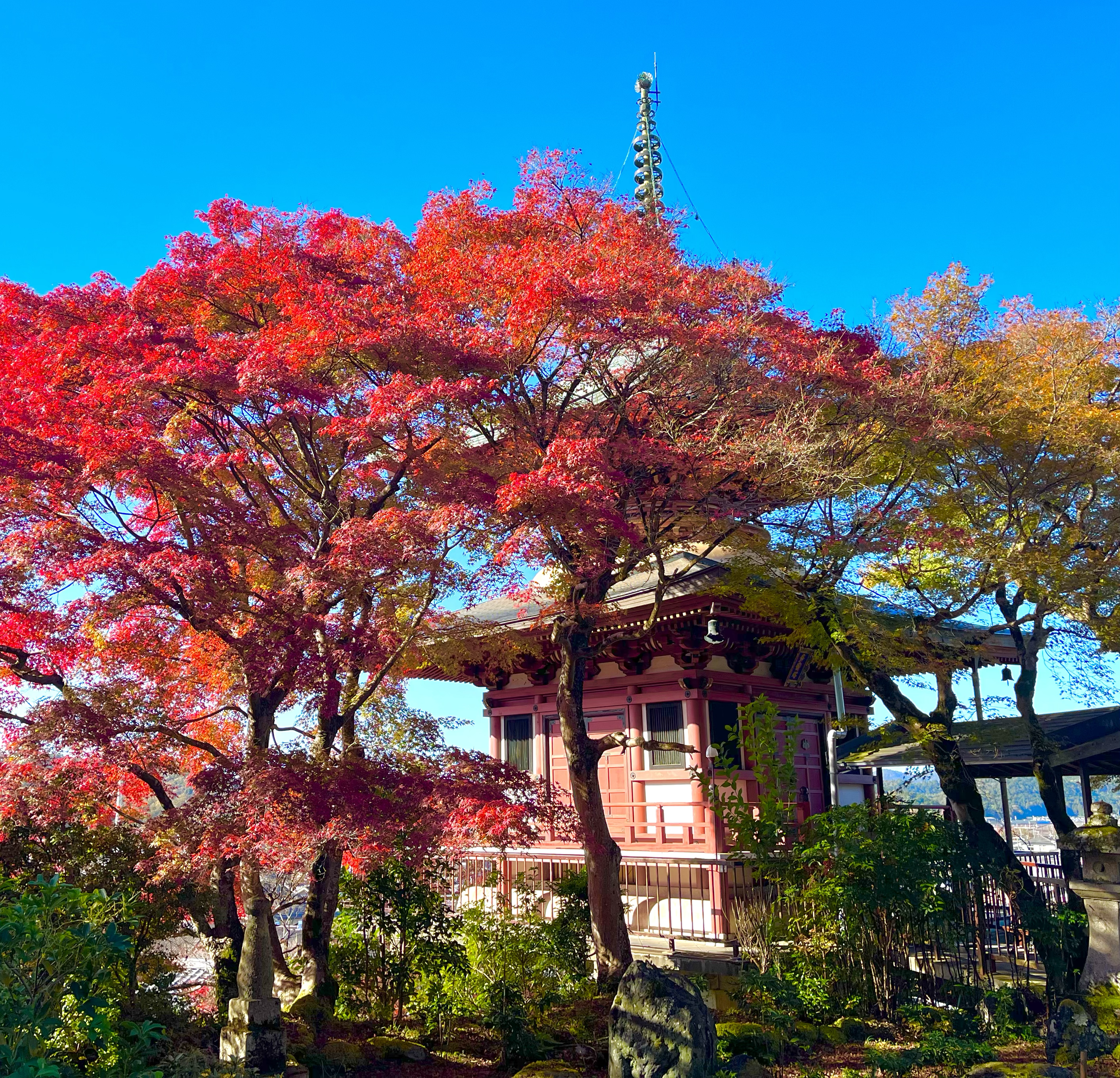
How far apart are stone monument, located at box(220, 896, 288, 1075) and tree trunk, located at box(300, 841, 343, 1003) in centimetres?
136

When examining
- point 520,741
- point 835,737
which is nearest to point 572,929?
point 835,737

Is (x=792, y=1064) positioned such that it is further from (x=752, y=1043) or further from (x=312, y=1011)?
(x=312, y=1011)

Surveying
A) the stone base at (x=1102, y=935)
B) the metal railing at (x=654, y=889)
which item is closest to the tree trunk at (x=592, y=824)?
the metal railing at (x=654, y=889)

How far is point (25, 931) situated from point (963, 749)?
44.9ft

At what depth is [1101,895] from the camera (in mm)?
10461

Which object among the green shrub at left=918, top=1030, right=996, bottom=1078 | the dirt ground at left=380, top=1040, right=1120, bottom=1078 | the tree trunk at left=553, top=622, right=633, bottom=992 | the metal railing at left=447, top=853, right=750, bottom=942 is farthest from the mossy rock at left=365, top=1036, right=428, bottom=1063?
the green shrub at left=918, top=1030, right=996, bottom=1078

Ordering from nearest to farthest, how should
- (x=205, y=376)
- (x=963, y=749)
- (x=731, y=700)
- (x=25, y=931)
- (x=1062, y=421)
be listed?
(x=25, y=931) < (x=205, y=376) < (x=1062, y=421) < (x=963, y=749) < (x=731, y=700)

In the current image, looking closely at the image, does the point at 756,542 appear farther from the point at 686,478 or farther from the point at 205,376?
the point at 205,376

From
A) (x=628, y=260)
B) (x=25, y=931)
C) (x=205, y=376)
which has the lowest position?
(x=25, y=931)

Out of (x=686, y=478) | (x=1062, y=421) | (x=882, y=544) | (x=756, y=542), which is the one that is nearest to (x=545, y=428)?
(x=686, y=478)

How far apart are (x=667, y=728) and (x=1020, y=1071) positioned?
9.23 m

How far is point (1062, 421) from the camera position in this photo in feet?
40.5

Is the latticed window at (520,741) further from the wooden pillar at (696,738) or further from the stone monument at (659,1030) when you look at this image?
the stone monument at (659,1030)

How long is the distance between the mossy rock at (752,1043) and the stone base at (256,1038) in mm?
4261
